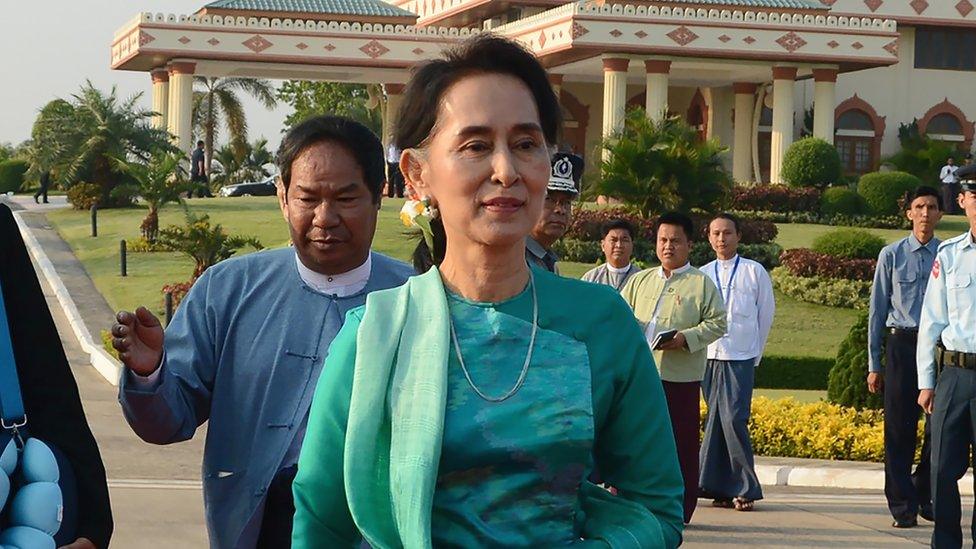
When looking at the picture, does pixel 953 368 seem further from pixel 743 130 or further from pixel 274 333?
pixel 743 130

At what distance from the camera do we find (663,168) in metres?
24.7

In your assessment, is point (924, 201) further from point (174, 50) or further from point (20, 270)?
point (174, 50)

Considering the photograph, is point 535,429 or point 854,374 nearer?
point 535,429

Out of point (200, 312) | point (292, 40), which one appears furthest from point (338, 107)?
point (200, 312)

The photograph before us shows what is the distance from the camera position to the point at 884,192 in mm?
33781

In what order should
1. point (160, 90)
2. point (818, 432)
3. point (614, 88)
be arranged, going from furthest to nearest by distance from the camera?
1. point (160, 90)
2. point (614, 88)
3. point (818, 432)

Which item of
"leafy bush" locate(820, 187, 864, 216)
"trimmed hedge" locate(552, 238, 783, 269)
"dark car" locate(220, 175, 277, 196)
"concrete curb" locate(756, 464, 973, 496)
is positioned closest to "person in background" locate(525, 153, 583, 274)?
"concrete curb" locate(756, 464, 973, 496)

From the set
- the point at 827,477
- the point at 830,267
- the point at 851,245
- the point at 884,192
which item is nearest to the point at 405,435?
the point at 827,477

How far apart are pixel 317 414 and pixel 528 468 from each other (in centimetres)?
38

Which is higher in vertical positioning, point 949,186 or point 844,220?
point 949,186

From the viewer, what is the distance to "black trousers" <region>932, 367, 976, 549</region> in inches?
310

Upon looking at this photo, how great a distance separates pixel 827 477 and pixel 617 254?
2.56 metres

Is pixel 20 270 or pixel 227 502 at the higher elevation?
pixel 20 270

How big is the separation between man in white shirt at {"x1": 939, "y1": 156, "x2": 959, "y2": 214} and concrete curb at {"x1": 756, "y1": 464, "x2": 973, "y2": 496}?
25.6 metres
